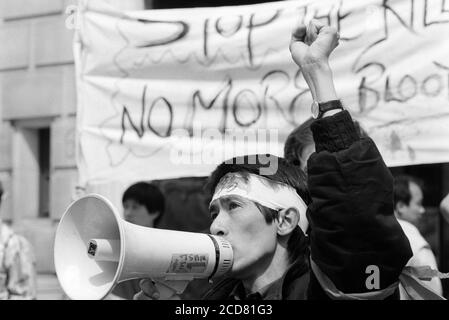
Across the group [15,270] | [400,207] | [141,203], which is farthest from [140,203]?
[400,207]

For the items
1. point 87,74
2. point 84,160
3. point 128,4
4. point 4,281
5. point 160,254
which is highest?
point 128,4

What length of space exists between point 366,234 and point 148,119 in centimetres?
288

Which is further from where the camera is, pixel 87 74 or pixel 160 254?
pixel 87 74

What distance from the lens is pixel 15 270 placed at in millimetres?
5457

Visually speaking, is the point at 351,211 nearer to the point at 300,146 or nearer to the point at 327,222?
the point at 327,222

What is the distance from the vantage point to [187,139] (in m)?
4.78

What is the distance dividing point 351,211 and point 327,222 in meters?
0.07

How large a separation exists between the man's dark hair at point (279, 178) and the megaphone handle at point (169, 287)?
13.8 inches

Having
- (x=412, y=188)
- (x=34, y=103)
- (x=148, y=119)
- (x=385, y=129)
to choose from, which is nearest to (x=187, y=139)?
(x=148, y=119)

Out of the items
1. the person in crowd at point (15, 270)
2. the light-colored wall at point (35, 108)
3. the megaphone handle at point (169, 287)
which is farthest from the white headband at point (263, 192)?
the light-colored wall at point (35, 108)

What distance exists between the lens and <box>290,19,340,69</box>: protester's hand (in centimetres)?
235

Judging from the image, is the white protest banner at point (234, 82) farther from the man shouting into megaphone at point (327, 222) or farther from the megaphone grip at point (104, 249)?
the megaphone grip at point (104, 249)

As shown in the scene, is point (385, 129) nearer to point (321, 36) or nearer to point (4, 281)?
point (321, 36)

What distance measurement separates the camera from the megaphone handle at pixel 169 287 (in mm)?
2492
